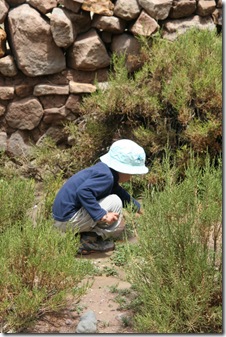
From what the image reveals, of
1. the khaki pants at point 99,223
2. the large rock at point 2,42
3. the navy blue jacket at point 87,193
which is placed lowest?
the khaki pants at point 99,223

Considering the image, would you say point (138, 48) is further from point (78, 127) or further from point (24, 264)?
point (24, 264)

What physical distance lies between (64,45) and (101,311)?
2885 millimetres

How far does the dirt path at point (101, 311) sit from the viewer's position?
3148mm

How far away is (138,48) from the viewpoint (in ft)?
18.2

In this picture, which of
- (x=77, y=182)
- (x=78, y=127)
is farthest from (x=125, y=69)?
(x=77, y=182)

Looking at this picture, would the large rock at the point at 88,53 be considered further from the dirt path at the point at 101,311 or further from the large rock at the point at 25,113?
the dirt path at the point at 101,311

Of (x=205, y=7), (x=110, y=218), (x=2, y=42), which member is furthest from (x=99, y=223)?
(x=205, y=7)

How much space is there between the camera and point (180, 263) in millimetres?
3031

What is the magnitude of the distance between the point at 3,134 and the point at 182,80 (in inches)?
72.5

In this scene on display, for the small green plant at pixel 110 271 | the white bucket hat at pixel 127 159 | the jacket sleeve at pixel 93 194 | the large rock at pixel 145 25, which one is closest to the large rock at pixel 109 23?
the large rock at pixel 145 25

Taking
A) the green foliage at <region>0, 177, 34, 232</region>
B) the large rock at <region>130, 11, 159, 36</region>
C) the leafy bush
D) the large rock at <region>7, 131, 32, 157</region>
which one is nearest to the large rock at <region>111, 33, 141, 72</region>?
the large rock at <region>130, 11, 159, 36</region>

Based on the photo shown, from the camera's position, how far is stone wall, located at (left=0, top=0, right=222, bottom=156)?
5.44 m

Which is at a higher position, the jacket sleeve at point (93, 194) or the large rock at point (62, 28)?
the large rock at point (62, 28)

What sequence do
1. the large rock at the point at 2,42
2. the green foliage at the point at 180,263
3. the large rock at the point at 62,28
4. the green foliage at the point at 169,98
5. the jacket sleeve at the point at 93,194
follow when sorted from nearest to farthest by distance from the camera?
the green foliage at the point at 180,263 < the jacket sleeve at the point at 93,194 < the green foliage at the point at 169,98 < the large rock at the point at 62,28 < the large rock at the point at 2,42
